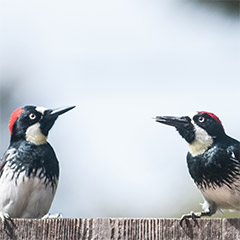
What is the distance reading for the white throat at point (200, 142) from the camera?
4844 millimetres

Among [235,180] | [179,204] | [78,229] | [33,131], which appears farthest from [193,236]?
[179,204]

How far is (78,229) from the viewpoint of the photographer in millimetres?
3311

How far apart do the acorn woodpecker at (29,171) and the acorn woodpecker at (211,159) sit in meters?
0.94

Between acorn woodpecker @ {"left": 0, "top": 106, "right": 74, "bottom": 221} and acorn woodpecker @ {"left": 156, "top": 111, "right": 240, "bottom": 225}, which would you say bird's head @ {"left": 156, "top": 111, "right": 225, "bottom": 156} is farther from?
acorn woodpecker @ {"left": 0, "top": 106, "right": 74, "bottom": 221}

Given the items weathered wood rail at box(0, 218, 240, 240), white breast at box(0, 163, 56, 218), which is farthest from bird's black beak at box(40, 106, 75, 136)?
weathered wood rail at box(0, 218, 240, 240)

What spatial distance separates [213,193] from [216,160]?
26 cm

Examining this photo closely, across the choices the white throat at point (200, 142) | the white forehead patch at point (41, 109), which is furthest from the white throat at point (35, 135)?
the white throat at point (200, 142)

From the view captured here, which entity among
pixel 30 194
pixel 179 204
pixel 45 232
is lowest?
pixel 179 204

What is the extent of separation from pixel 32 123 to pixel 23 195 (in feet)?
2.12

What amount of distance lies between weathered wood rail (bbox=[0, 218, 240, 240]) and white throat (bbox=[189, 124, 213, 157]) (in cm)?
155

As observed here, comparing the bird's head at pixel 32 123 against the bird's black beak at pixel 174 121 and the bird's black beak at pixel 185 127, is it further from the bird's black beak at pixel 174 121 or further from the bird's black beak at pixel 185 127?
the bird's black beak at pixel 185 127

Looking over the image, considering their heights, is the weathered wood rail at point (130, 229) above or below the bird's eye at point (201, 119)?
below

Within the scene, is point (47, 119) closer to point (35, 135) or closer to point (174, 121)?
point (35, 135)

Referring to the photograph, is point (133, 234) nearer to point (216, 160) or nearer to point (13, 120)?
point (216, 160)
